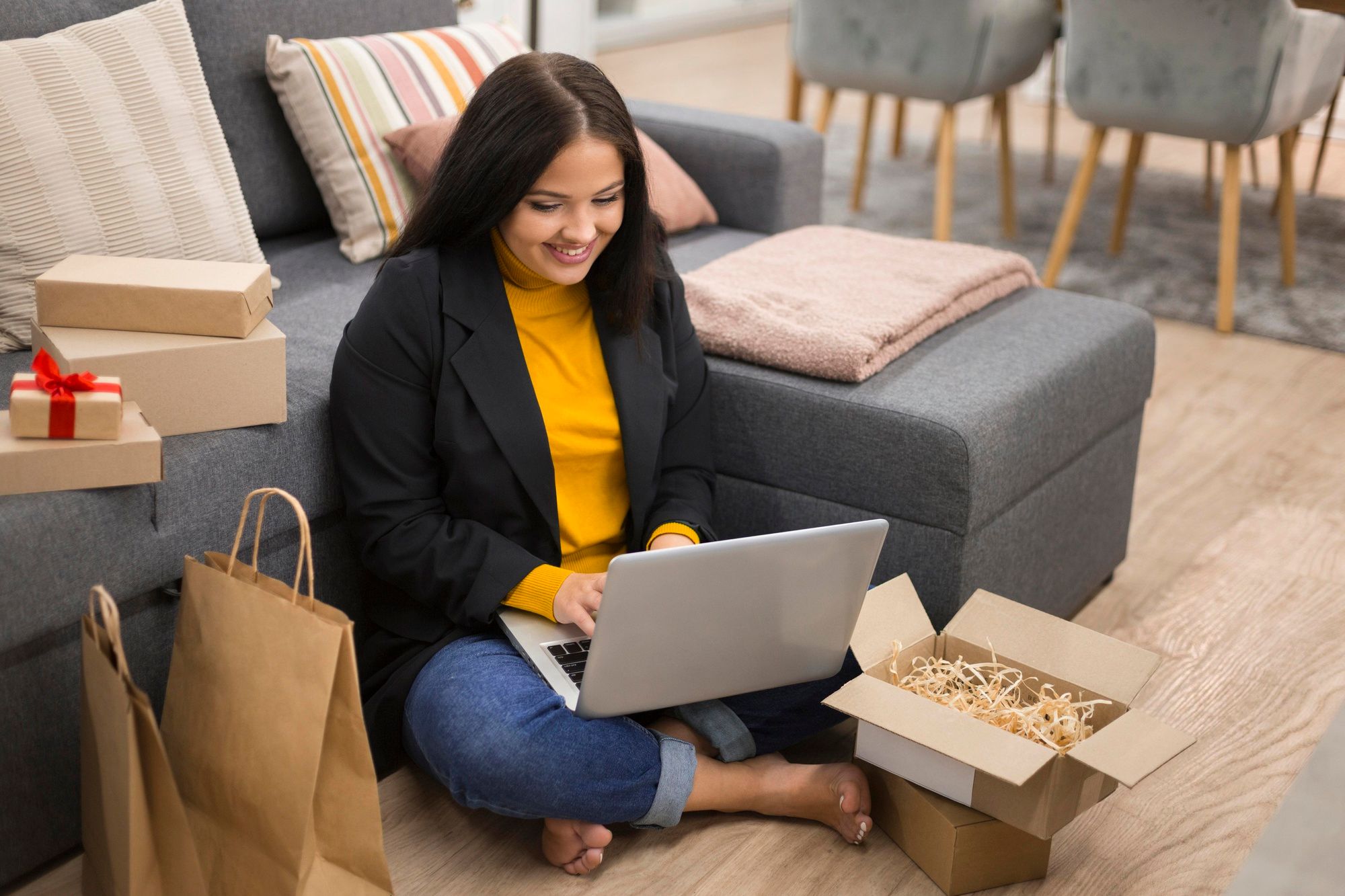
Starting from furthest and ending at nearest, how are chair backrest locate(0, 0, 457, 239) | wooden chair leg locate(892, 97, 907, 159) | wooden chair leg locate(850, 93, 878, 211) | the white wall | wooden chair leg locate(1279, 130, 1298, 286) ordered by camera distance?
wooden chair leg locate(892, 97, 907, 159), the white wall, wooden chair leg locate(850, 93, 878, 211), wooden chair leg locate(1279, 130, 1298, 286), chair backrest locate(0, 0, 457, 239)

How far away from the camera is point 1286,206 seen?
3.22 m

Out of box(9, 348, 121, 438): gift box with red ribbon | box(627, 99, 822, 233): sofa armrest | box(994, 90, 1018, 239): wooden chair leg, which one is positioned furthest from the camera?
box(994, 90, 1018, 239): wooden chair leg

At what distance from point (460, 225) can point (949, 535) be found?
0.65 metres

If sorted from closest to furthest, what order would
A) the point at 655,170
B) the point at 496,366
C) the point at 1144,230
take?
the point at 496,366, the point at 655,170, the point at 1144,230

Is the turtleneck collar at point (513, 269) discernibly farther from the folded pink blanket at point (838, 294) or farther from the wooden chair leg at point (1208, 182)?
the wooden chair leg at point (1208, 182)

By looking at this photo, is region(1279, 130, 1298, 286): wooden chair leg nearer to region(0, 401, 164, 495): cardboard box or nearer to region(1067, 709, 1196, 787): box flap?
region(1067, 709, 1196, 787): box flap

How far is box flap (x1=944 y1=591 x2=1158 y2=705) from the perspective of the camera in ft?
4.57

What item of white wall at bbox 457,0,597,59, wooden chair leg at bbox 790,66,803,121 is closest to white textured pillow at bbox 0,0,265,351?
wooden chair leg at bbox 790,66,803,121

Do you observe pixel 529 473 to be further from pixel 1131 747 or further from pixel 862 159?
pixel 862 159

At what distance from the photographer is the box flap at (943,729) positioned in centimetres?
122

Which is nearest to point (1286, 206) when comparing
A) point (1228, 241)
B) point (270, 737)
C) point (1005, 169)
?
point (1228, 241)

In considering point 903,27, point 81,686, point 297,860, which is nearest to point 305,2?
point 81,686

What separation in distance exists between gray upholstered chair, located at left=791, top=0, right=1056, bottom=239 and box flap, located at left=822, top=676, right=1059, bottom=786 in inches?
87.4

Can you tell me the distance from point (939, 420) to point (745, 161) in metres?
0.91
